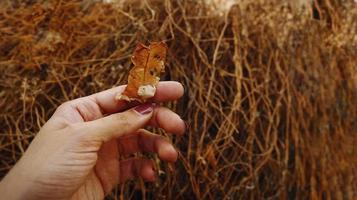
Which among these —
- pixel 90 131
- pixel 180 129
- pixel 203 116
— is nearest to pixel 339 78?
pixel 203 116

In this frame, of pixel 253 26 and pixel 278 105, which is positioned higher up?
pixel 253 26

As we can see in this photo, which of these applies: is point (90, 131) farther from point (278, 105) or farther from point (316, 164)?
point (316, 164)

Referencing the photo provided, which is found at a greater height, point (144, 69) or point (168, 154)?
point (144, 69)

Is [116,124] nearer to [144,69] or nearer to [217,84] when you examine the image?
[144,69]

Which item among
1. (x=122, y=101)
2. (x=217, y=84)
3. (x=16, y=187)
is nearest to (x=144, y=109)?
(x=122, y=101)

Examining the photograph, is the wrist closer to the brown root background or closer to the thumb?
the thumb
